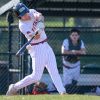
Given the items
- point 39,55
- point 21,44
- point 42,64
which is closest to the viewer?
point 39,55

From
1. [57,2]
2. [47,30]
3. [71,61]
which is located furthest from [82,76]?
[57,2]

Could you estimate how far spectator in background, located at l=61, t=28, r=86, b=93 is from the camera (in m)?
12.6

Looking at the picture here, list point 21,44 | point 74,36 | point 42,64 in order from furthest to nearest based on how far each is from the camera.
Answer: point 21,44 < point 74,36 < point 42,64

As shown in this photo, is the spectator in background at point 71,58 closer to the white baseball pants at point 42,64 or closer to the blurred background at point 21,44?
the blurred background at point 21,44

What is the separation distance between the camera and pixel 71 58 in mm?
12727

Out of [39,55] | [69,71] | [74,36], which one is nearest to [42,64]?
[39,55]

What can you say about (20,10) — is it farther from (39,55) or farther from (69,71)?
(69,71)

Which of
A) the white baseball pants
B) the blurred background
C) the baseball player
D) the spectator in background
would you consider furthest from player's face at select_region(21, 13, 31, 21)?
the spectator in background

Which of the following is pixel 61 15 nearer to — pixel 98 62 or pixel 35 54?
pixel 98 62

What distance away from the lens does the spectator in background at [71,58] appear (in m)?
12.6

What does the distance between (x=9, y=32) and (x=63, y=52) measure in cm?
126

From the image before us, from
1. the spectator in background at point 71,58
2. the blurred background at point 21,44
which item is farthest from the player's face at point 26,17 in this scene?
the spectator in background at point 71,58

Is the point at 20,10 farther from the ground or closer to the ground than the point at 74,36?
farther from the ground

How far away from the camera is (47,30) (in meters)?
13.3
